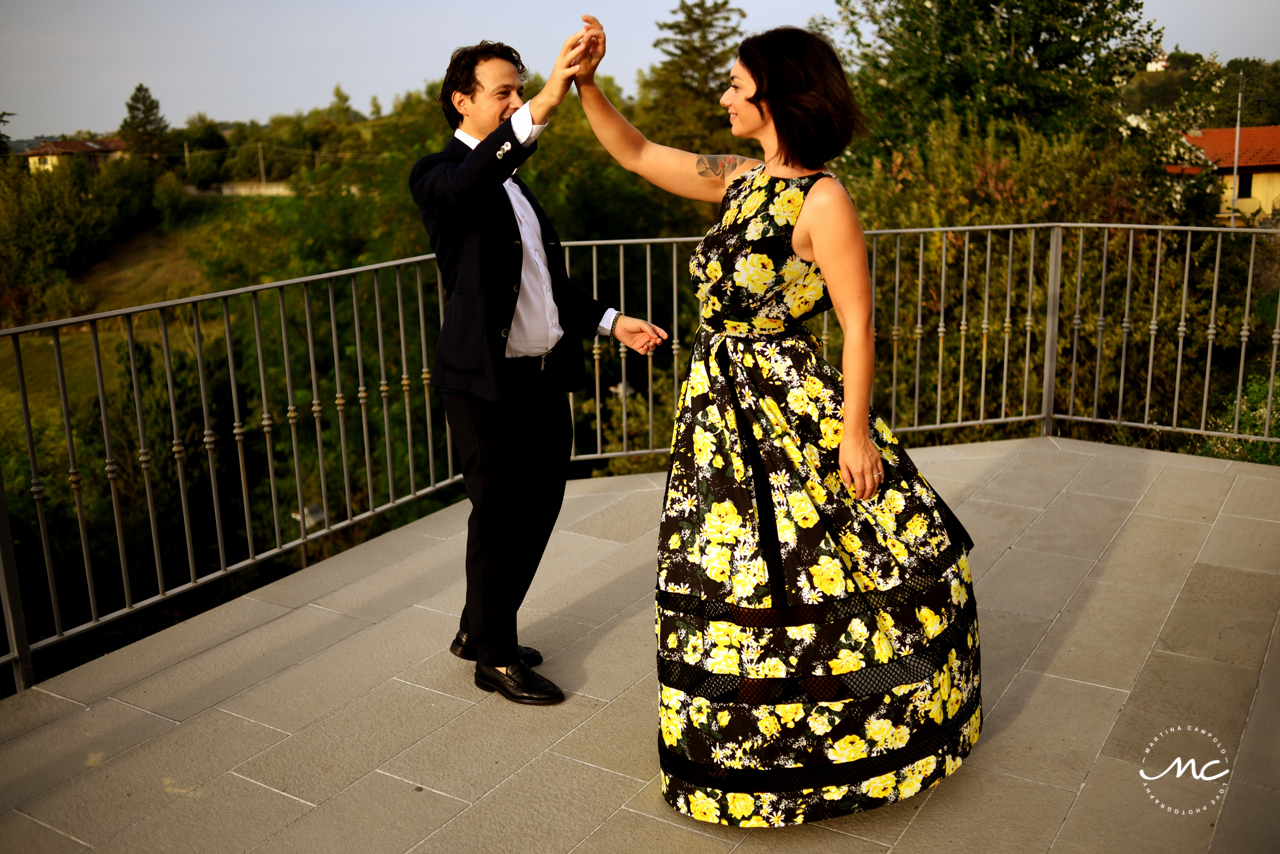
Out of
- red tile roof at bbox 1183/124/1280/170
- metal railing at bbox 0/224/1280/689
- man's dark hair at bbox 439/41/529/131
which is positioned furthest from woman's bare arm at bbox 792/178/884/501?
red tile roof at bbox 1183/124/1280/170

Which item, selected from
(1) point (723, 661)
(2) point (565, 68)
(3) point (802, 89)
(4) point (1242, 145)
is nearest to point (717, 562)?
(1) point (723, 661)

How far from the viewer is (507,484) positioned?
2.79m

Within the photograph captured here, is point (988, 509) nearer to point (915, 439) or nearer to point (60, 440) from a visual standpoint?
point (915, 439)

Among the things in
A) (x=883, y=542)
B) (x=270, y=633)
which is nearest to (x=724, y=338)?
(x=883, y=542)

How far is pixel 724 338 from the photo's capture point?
230 centimetres

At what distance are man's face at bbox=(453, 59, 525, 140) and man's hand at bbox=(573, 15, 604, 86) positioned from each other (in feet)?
1.05

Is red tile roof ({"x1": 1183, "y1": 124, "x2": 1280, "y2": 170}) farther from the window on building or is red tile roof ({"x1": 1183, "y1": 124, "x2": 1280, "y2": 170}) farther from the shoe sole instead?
the shoe sole

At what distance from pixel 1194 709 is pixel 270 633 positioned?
2602 mm

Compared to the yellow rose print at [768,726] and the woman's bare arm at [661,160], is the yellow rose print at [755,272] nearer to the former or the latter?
the woman's bare arm at [661,160]

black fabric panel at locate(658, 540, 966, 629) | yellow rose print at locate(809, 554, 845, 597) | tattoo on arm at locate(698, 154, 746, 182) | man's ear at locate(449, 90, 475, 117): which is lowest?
black fabric panel at locate(658, 540, 966, 629)

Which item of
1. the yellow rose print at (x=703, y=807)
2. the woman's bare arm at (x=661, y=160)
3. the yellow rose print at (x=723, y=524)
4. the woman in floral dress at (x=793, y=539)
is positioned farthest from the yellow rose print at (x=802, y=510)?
the woman's bare arm at (x=661, y=160)

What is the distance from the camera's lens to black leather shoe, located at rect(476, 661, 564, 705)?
283cm

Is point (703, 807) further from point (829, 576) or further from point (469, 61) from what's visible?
point (469, 61)

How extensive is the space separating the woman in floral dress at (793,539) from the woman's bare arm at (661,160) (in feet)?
0.63
